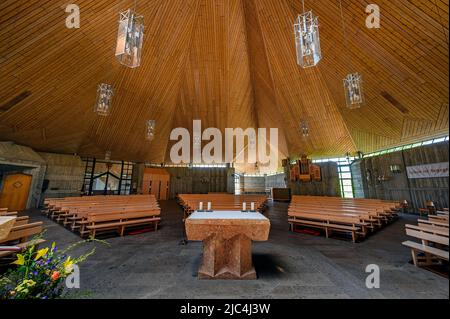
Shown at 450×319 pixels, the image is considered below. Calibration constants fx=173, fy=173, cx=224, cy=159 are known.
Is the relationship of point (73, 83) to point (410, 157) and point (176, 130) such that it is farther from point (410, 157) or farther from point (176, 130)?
point (410, 157)

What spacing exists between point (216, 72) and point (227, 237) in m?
9.32

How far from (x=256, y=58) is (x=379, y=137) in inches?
329

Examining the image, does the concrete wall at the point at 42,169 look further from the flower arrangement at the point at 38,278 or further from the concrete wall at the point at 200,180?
the flower arrangement at the point at 38,278

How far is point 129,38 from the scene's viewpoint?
336 cm

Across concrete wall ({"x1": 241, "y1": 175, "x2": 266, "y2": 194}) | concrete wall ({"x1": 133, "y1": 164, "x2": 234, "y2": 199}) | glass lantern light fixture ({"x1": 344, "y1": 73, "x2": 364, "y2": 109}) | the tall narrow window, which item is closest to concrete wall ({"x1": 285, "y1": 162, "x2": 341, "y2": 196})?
the tall narrow window

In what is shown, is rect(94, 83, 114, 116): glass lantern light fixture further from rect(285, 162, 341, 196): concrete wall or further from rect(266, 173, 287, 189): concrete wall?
rect(266, 173, 287, 189): concrete wall

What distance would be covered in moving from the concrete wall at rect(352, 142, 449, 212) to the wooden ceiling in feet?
3.25

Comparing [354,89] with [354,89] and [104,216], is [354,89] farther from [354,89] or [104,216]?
[104,216]

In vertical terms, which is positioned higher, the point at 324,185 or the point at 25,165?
the point at 25,165

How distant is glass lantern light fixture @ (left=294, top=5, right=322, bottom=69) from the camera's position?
3.50 m

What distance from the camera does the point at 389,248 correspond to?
4.22m

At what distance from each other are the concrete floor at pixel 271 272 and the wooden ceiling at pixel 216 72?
102 inches

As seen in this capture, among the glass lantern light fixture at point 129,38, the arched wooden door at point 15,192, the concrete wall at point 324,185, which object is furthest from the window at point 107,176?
the concrete wall at point 324,185

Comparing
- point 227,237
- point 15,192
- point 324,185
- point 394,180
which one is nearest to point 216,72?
point 227,237
